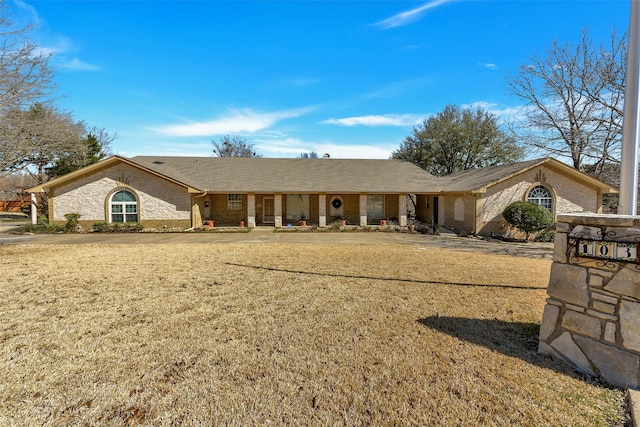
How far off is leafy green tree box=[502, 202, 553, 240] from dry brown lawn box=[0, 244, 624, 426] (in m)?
9.63

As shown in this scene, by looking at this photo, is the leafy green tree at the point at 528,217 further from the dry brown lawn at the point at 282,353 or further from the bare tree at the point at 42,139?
the bare tree at the point at 42,139

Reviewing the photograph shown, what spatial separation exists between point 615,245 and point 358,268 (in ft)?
19.7

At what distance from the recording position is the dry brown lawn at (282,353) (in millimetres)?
2889

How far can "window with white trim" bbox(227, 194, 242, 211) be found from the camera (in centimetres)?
2112

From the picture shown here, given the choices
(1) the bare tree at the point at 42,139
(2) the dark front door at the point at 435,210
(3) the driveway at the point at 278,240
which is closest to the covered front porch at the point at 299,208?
(2) the dark front door at the point at 435,210

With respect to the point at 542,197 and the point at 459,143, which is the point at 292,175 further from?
the point at 459,143

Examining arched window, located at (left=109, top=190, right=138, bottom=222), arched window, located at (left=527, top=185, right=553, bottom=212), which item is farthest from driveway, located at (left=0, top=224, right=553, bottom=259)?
arched window, located at (left=527, top=185, right=553, bottom=212)

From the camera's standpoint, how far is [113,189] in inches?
713

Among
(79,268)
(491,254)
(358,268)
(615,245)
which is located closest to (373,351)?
(615,245)

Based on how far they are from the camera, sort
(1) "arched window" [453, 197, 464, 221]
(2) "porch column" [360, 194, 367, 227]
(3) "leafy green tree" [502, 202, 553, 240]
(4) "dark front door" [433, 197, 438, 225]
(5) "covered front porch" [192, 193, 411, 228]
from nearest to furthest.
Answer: (3) "leafy green tree" [502, 202, 553, 240], (1) "arched window" [453, 197, 464, 221], (2) "porch column" [360, 194, 367, 227], (5) "covered front porch" [192, 193, 411, 228], (4) "dark front door" [433, 197, 438, 225]

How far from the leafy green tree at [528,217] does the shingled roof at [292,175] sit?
16.6 feet

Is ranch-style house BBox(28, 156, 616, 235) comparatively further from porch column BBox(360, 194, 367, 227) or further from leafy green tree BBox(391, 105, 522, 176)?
leafy green tree BBox(391, 105, 522, 176)

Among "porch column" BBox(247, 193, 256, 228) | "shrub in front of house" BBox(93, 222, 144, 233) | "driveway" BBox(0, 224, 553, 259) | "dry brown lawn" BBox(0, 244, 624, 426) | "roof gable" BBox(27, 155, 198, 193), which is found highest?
"roof gable" BBox(27, 155, 198, 193)

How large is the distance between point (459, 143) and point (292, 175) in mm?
21366
